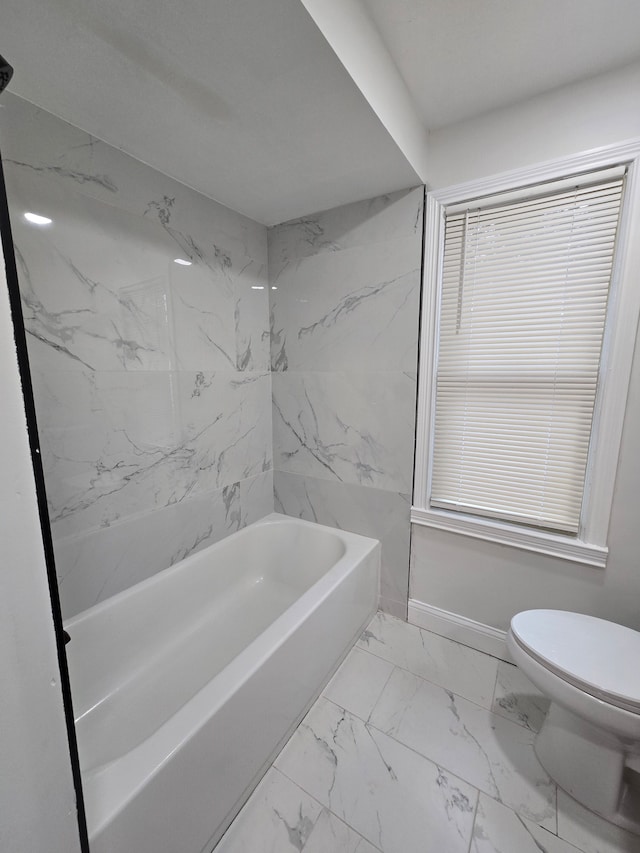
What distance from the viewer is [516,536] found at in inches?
63.4

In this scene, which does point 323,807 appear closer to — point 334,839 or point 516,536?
point 334,839

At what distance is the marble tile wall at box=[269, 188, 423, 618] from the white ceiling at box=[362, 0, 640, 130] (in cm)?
43

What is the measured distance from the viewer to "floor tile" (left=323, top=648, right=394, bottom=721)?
149cm

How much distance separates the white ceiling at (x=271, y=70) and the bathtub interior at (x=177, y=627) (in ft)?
5.95

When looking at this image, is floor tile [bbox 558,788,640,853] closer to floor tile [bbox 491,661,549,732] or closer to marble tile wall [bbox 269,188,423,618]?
floor tile [bbox 491,661,549,732]

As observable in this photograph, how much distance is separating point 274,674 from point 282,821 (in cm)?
40

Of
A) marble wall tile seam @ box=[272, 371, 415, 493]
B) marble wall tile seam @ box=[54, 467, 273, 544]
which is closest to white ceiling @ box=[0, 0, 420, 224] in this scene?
marble wall tile seam @ box=[272, 371, 415, 493]

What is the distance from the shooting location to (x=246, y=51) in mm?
953

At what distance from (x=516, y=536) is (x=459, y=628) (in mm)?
613

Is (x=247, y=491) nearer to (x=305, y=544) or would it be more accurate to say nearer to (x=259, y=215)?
(x=305, y=544)

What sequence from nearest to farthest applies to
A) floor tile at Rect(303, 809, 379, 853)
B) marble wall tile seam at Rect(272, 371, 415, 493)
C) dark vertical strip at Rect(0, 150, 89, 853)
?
1. dark vertical strip at Rect(0, 150, 89, 853)
2. floor tile at Rect(303, 809, 379, 853)
3. marble wall tile seam at Rect(272, 371, 415, 493)

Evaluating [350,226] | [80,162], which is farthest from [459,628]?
[80,162]

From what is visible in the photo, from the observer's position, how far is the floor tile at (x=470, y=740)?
117cm

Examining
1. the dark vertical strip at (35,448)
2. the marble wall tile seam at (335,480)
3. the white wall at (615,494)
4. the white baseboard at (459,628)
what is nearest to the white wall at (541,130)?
the white wall at (615,494)
